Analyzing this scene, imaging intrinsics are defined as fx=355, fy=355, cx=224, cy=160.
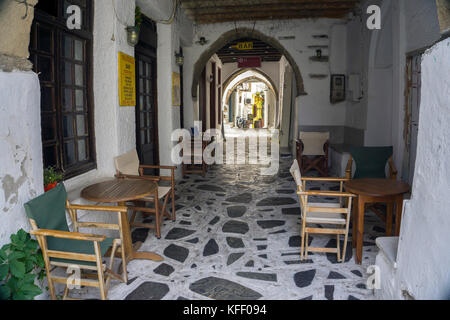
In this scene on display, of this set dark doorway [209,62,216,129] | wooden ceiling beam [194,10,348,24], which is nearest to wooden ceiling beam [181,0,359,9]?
wooden ceiling beam [194,10,348,24]

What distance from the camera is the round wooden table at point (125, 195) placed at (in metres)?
2.96

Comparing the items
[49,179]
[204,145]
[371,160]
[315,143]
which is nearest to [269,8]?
[315,143]

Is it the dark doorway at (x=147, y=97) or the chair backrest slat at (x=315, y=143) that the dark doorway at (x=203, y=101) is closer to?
the chair backrest slat at (x=315, y=143)

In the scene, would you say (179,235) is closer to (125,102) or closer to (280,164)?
(125,102)

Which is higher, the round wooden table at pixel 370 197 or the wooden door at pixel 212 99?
the wooden door at pixel 212 99

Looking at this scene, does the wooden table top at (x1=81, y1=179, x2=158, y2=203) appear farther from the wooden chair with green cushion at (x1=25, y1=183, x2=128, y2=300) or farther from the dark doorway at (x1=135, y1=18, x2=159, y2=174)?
the dark doorway at (x1=135, y1=18, x2=159, y2=174)

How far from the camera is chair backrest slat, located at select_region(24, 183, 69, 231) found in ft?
7.41

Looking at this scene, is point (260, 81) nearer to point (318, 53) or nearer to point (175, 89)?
point (318, 53)

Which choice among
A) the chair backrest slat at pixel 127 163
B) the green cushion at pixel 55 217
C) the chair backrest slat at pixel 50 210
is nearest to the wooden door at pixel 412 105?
the chair backrest slat at pixel 127 163

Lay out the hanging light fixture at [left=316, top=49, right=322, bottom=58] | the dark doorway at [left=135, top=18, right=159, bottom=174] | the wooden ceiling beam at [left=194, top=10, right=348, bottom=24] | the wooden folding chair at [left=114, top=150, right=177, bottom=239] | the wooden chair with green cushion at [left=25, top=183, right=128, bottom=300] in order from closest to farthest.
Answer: the wooden chair with green cushion at [left=25, top=183, right=128, bottom=300] → the wooden folding chair at [left=114, top=150, right=177, bottom=239] → the dark doorway at [left=135, top=18, right=159, bottom=174] → the wooden ceiling beam at [left=194, top=10, right=348, bottom=24] → the hanging light fixture at [left=316, top=49, right=322, bottom=58]

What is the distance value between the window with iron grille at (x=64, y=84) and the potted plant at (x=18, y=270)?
3.47 ft

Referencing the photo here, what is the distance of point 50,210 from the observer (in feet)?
8.09

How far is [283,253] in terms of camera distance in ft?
10.9

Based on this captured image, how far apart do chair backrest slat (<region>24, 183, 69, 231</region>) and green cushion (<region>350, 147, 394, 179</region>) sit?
3.38 meters
